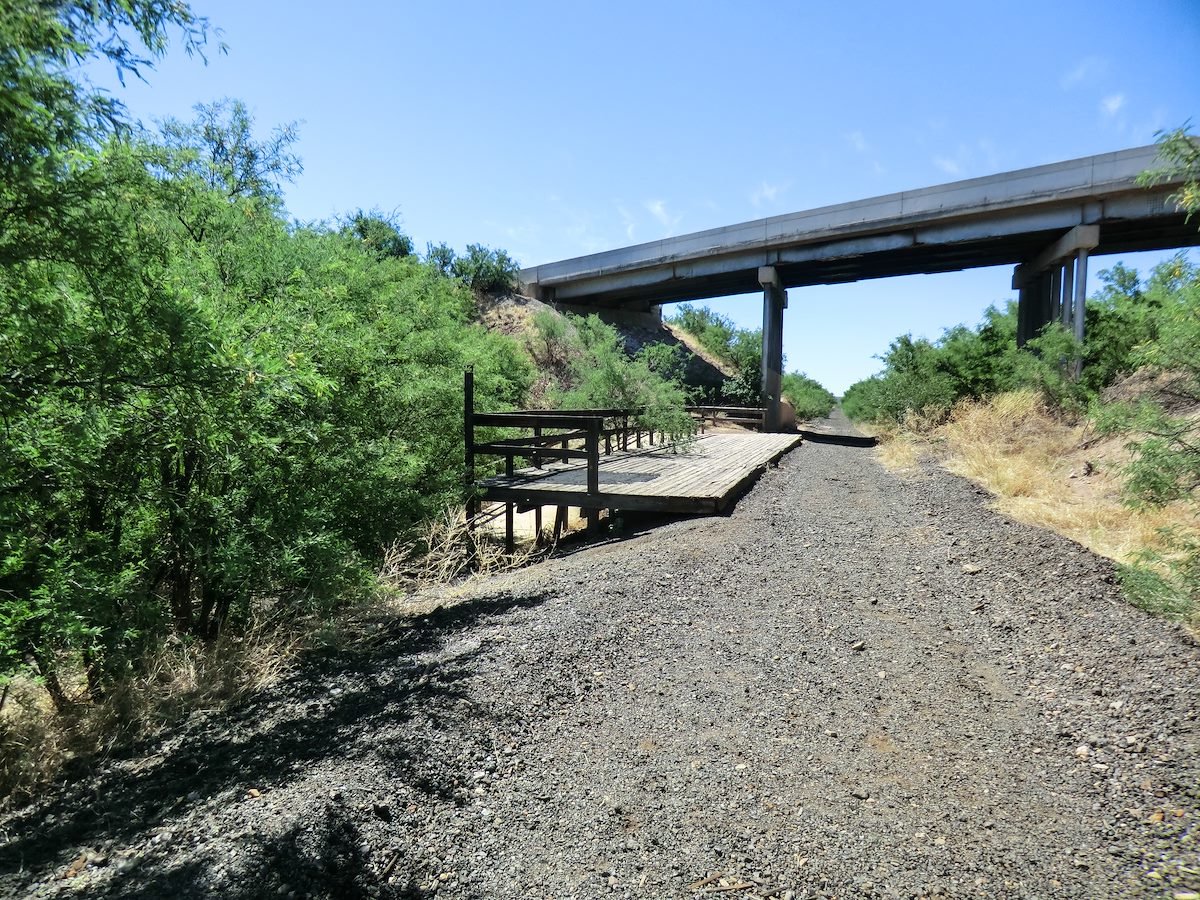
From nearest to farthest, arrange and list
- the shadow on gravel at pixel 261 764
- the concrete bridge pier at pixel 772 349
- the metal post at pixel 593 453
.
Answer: the shadow on gravel at pixel 261 764, the metal post at pixel 593 453, the concrete bridge pier at pixel 772 349

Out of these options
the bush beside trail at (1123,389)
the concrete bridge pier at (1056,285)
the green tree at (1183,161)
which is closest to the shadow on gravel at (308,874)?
the bush beside trail at (1123,389)

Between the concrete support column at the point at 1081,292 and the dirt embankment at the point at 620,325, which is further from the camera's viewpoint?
the dirt embankment at the point at 620,325

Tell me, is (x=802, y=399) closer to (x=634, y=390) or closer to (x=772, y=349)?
(x=772, y=349)

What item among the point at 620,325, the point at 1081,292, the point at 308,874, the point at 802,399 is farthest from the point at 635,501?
the point at 802,399

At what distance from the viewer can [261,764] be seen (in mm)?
3654

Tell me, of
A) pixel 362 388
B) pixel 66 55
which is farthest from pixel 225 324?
pixel 362 388

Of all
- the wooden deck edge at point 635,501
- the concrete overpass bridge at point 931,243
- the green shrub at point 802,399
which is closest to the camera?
the wooden deck edge at point 635,501

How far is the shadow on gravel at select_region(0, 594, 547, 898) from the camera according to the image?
2893 mm

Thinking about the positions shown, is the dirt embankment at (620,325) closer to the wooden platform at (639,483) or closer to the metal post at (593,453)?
the wooden platform at (639,483)

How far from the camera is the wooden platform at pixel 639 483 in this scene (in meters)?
9.98

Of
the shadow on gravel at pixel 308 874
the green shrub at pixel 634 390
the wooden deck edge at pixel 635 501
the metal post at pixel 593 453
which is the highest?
the green shrub at pixel 634 390

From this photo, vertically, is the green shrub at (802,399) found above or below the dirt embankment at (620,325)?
below

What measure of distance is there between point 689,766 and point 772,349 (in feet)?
107

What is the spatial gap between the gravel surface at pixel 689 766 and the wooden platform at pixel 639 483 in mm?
3904
